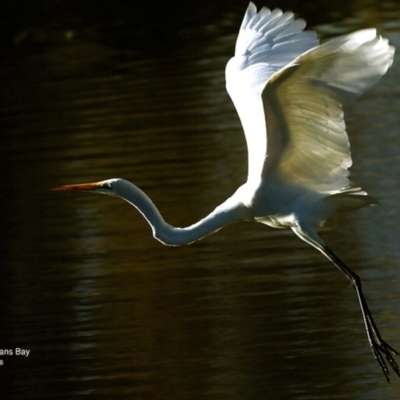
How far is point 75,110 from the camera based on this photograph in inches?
631

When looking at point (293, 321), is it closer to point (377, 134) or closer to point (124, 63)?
A: point (377, 134)

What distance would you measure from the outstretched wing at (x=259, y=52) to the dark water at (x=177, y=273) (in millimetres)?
1319

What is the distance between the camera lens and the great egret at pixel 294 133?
551 centimetres

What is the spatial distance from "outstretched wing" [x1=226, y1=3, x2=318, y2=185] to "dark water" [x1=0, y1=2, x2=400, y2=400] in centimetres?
132

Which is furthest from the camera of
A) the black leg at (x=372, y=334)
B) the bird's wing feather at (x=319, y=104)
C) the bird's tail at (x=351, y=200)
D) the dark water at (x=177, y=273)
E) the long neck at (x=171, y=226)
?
the dark water at (x=177, y=273)

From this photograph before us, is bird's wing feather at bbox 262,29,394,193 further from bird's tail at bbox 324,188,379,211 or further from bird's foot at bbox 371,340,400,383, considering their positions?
bird's foot at bbox 371,340,400,383

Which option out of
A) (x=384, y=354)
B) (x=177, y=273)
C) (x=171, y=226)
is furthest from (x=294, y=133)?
(x=177, y=273)

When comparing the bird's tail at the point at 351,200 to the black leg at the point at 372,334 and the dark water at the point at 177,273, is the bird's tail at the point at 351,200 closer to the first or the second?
the black leg at the point at 372,334

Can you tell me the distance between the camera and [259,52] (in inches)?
297

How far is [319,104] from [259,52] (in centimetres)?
176

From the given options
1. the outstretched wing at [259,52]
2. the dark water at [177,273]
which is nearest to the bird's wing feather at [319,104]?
the outstretched wing at [259,52]

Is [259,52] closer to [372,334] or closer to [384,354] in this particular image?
[372,334]

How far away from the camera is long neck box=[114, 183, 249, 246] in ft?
21.8

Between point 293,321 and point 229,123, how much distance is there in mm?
6271
